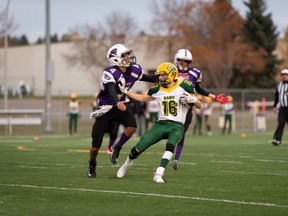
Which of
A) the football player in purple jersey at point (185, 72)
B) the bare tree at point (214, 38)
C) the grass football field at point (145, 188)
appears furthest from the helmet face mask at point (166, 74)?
the bare tree at point (214, 38)

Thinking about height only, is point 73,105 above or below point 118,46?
below

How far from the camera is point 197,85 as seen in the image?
1445cm

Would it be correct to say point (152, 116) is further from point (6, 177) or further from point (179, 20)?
point (179, 20)

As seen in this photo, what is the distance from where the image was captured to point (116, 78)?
40.7 feet

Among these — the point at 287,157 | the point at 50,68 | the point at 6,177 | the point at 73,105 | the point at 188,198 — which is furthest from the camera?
the point at 50,68

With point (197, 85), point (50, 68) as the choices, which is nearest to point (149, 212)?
point (197, 85)

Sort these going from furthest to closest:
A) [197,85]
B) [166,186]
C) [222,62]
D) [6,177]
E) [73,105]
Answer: [222,62] < [73,105] < [197,85] < [6,177] < [166,186]

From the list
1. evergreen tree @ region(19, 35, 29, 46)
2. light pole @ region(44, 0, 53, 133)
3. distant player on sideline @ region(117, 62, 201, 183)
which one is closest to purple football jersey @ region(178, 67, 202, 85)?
distant player on sideline @ region(117, 62, 201, 183)

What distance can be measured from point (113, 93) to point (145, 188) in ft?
Answer: 6.62

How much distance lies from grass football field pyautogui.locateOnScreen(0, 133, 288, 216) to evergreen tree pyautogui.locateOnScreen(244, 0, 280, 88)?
46871 millimetres

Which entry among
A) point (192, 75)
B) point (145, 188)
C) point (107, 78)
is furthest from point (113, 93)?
point (192, 75)

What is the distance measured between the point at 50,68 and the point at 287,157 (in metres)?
21.4

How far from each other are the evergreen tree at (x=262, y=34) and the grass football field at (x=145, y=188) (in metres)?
46.9

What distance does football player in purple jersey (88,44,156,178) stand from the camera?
12.3 m
